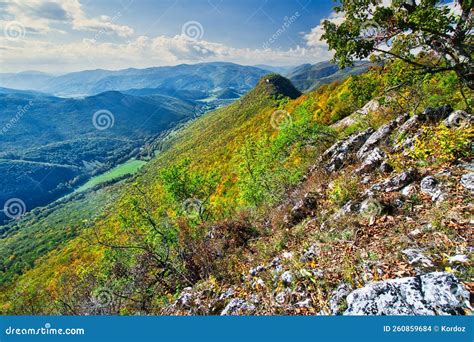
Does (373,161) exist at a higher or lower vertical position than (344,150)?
lower

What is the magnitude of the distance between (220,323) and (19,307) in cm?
1560

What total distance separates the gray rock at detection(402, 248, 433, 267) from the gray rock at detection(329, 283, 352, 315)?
3.96 ft

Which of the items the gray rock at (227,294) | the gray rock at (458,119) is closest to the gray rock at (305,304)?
the gray rock at (227,294)

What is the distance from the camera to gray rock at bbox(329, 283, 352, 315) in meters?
4.66

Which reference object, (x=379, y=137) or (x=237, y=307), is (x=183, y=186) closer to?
(x=379, y=137)

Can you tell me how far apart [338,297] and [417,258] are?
157 cm

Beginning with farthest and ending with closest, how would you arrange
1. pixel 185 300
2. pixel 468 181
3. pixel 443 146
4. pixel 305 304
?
pixel 443 146 < pixel 185 300 < pixel 468 181 < pixel 305 304

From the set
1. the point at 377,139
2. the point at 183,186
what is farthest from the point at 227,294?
the point at 183,186

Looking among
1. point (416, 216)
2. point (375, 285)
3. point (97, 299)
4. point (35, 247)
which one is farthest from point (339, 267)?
point (35, 247)

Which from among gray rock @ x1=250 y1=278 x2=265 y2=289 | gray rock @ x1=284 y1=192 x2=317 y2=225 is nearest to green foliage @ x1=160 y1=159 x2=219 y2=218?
gray rock @ x1=284 y1=192 x2=317 y2=225

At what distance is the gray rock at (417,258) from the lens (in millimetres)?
4668

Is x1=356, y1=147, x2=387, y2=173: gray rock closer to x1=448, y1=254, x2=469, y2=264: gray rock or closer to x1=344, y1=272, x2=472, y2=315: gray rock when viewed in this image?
x1=448, y1=254, x2=469, y2=264: gray rock

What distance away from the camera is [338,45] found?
24.1 feet

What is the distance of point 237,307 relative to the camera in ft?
19.1
